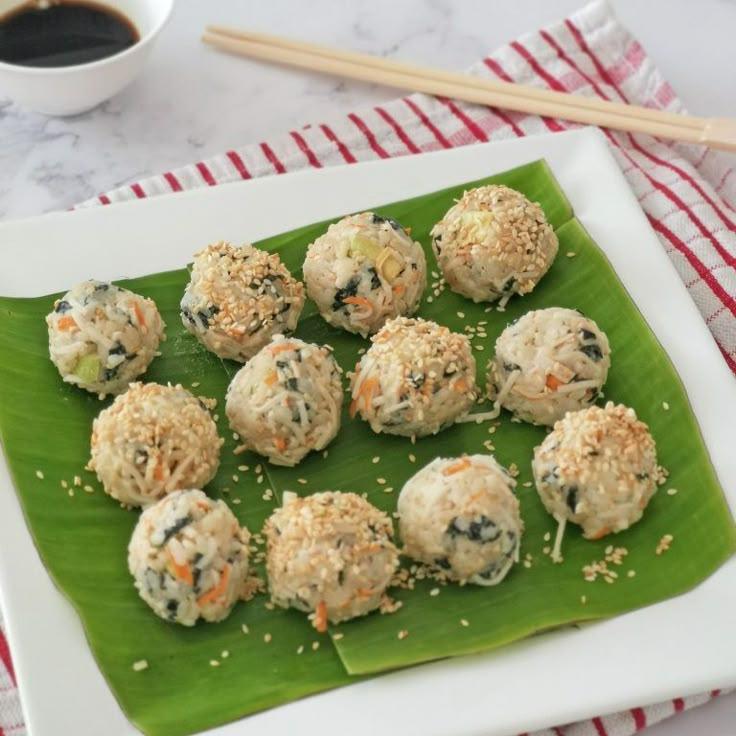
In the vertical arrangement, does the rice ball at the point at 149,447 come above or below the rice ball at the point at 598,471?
above

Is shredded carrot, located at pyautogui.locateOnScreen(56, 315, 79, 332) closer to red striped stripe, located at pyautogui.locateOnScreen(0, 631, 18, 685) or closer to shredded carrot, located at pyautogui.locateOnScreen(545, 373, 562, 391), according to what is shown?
red striped stripe, located at pyautogui.locateOnScreen(0, 631, 18, 685)

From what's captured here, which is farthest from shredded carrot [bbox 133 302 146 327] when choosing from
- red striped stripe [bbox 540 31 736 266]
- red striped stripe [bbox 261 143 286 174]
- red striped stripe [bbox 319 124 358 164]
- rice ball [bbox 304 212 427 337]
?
red striped stripe [bbox 540 31 736 266]

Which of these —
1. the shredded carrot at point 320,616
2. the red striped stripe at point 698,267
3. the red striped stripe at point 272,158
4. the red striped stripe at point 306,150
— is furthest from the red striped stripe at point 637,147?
the shredded carrot at point 320,616

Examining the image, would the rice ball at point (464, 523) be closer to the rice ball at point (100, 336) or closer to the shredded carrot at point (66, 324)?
the rice ball at point (100, 336)

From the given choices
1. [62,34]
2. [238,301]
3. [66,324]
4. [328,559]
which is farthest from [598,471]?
[62,34]

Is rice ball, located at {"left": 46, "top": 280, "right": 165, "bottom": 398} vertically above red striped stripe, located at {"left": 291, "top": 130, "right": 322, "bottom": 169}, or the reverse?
→ red striped stripe, located at {"left": 291, "top": 130, "right": 322, "bottom": 169}

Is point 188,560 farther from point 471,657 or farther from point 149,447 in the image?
point 471,657
